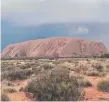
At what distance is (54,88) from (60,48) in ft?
536

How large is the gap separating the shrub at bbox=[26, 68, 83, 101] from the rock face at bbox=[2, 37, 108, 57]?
479 ft

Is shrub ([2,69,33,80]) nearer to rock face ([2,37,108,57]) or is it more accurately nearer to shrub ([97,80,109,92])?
shrub ([97,80,109,92])

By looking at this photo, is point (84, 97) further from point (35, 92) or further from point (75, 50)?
point (75, 50)

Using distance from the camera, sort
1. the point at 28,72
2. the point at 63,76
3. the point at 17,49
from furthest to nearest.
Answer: the point at 17,49 → the point at 28,72 → the point at 63,76

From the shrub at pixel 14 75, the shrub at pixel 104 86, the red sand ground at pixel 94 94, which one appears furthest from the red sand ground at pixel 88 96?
the shrub at pixel 14 75

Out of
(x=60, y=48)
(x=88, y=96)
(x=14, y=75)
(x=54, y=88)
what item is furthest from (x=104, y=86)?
(x=60, y=48)

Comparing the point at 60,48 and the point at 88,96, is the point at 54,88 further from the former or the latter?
the point at 60,48

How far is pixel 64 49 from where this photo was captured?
172625 mm

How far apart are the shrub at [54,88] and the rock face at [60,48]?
14595 centimetres

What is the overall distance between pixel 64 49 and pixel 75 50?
616cm

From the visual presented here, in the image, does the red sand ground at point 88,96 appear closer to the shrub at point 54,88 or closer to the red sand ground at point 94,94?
the red sand ground at point 94,94

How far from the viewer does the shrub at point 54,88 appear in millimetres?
13672

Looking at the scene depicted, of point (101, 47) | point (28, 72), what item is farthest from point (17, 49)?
point (28, 72)

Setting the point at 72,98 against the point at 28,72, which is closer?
the point at 72,98
